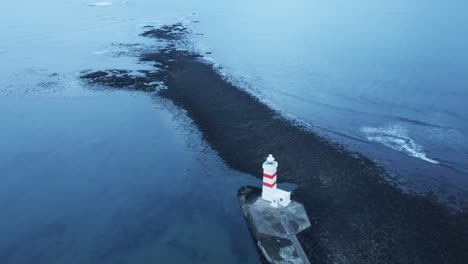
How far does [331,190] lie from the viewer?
1833 cm

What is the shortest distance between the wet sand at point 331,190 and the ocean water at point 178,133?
5.06 feet

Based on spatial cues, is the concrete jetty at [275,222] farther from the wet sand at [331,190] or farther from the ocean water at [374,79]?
the ocean water at [374,79]

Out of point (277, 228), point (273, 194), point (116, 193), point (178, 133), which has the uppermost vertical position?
point (273, 194)

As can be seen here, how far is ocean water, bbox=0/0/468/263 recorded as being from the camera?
16781 mm

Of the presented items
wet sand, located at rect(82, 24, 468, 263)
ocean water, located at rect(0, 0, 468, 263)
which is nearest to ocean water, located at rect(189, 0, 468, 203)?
ocean water, located at rect(0, 0, 468, 263)

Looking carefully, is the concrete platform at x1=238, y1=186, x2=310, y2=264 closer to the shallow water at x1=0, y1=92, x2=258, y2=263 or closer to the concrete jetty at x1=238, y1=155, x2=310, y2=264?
the concrete jetty at x1=238, y1=155, x2=310, y2=264

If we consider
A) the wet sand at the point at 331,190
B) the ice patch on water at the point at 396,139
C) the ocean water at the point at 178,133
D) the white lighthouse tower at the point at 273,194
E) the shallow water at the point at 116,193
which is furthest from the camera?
the ice patch on water at the point at 396,139

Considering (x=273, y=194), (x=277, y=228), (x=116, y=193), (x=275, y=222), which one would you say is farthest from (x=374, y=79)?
(x=116, y=193)

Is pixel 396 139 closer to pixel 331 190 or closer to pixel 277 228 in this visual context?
pixel 331 190

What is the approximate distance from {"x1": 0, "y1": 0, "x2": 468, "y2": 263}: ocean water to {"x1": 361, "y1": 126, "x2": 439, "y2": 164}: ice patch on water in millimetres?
154

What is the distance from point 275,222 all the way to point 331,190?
15.5 feet

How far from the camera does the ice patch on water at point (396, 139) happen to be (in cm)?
2289

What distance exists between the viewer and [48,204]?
62.7 ft

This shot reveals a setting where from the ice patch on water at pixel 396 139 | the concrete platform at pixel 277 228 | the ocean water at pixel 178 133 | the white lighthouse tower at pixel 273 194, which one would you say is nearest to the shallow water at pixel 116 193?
the ocean water at pixel 178 133
